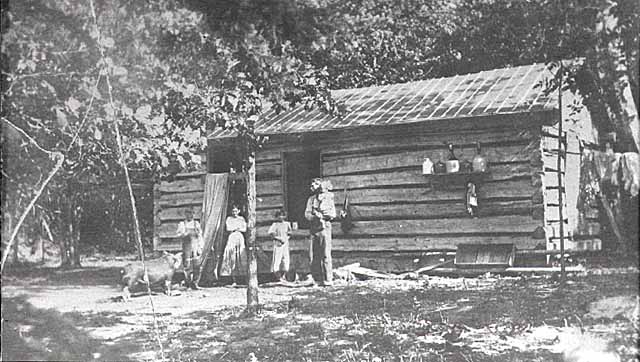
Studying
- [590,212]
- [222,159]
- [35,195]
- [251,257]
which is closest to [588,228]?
[590,212]

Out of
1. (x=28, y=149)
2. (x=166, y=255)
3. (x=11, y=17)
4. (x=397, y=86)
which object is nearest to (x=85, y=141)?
(x=28, y=149)

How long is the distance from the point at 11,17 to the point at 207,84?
388 centimetres

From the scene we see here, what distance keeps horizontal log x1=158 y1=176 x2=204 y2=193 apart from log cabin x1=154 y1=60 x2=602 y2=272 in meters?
0.04

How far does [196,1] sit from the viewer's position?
4.29 meters

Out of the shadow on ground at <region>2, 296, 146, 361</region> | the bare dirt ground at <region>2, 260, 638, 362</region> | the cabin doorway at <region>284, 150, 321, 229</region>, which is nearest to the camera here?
the shadow on ground at <region>2, 296, 146, 361</region>

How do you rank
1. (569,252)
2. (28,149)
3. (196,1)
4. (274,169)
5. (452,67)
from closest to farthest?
(196,1) < (28,149) < (569,252) < (274,169) < (452,67)

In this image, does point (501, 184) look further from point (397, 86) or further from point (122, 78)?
point (122, 78)

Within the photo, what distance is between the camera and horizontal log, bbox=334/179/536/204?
12.1 meters

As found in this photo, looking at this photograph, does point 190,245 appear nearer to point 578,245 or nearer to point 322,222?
point 322,222

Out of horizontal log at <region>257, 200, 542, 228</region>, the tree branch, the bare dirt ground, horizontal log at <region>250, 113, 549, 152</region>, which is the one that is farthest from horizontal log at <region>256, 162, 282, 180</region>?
the tree branch

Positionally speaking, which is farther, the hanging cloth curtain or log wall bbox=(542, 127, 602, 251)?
the hanging cloth curtain

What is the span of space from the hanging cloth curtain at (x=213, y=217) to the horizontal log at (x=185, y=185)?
2.43 ft

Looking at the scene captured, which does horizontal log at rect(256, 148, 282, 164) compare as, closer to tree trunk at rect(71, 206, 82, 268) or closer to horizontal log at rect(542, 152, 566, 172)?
horizontal log at rect(542, 152, 566, 172)

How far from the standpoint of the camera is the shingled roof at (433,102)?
12.3 meters
